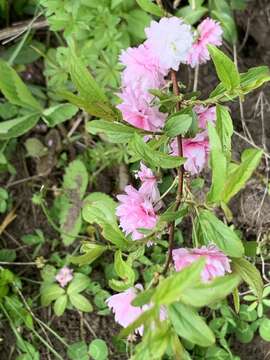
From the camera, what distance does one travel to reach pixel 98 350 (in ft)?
5.58

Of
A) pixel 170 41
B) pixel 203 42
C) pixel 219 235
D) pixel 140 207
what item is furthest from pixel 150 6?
pixel 219 235

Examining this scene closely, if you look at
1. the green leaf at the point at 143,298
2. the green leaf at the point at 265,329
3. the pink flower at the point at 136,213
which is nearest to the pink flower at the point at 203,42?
the pink flower at the point at 136,213

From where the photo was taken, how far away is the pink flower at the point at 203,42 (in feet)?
4.54

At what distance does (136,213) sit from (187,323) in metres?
0.29

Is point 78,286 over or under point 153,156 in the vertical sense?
under

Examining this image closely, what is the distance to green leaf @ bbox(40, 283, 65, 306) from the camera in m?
1.77

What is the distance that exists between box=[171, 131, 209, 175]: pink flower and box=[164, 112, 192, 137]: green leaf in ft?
0.24

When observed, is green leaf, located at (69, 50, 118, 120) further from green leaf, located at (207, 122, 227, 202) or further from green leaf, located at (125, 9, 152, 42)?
green leaf, located at (125, 9, 152, 42)

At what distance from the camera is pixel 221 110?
123 centimetres

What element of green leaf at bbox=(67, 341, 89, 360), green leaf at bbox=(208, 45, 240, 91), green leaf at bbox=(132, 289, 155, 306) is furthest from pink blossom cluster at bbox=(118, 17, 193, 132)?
green leaf at bbox=(67, 341, 89, 360)

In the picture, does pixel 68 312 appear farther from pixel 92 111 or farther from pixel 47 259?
pixel 92 111

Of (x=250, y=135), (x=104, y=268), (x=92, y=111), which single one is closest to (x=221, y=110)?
(x=92, y=111)

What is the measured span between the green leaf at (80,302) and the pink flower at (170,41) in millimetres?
736

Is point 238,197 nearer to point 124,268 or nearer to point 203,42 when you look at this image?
point 203,42
